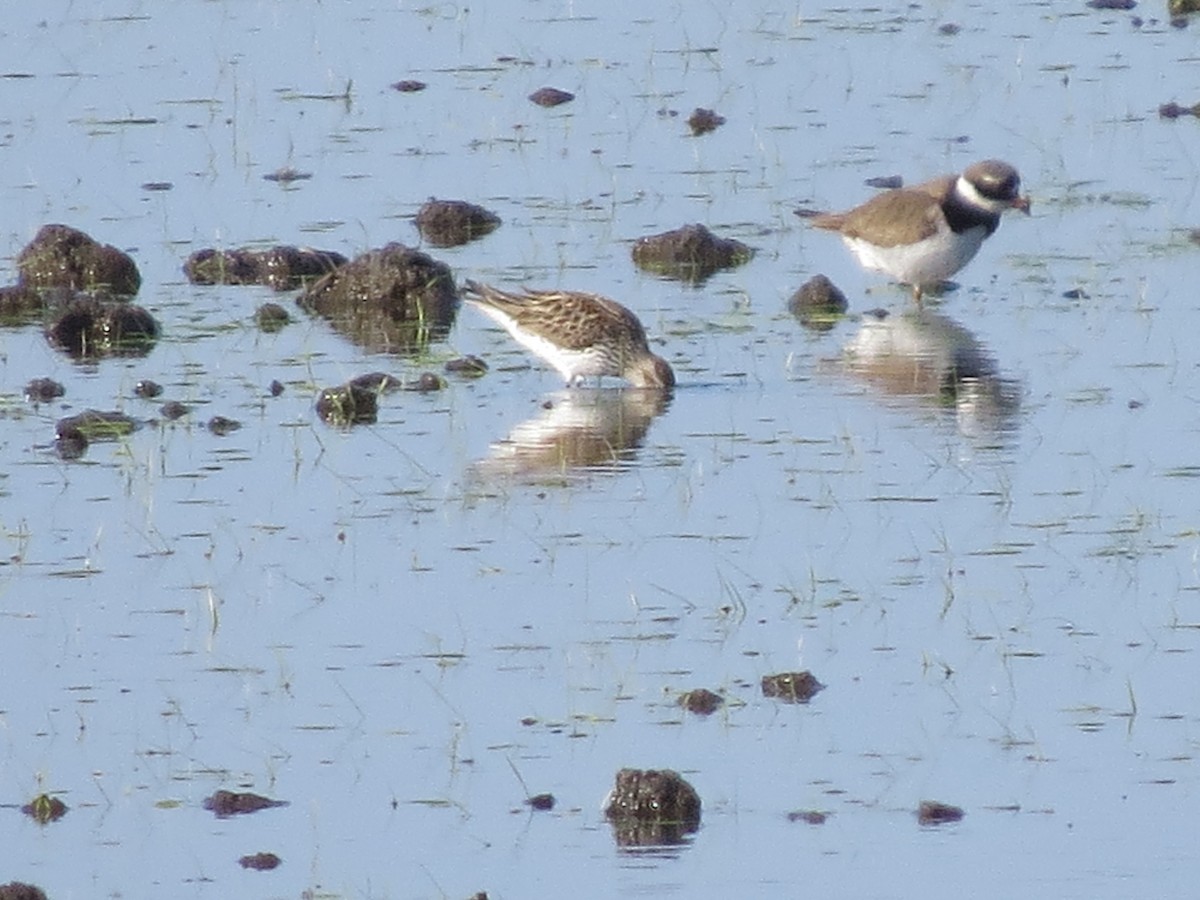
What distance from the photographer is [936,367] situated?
13.4m

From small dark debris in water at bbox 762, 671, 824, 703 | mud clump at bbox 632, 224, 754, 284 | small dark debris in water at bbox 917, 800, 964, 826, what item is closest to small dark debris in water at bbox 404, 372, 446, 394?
mud clump at bbox 632, 224, 754, 284

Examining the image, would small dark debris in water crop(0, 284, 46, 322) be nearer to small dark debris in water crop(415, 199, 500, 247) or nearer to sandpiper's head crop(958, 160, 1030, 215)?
small dark debris in water crop(415, 199, 500, 247)

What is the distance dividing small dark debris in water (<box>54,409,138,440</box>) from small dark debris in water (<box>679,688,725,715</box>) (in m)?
4.21

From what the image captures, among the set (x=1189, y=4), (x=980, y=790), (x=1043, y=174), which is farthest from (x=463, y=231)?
(x=980, y=790)

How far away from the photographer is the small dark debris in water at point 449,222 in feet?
53.3

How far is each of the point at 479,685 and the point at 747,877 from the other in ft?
5.63

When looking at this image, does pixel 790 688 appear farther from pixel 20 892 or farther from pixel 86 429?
pixel 86 429

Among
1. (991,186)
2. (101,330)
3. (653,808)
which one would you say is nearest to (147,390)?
(101,330)

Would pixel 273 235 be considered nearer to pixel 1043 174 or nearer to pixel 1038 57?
pixel 1043 174

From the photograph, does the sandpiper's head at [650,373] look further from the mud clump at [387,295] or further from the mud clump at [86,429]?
the mud clump at [86,429]

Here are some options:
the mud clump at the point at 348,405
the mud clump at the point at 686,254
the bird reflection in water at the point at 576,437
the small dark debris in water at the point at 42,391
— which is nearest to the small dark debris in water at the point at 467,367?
the bird reflection in water at the point at 576,437

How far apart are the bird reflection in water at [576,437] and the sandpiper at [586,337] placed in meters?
0.11

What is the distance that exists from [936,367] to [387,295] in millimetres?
2854

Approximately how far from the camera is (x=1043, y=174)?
676 inches
